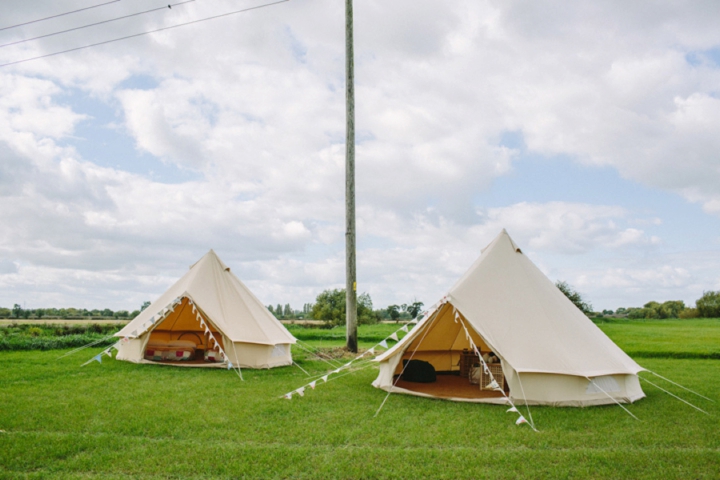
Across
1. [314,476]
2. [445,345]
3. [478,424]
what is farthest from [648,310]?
[314,476]

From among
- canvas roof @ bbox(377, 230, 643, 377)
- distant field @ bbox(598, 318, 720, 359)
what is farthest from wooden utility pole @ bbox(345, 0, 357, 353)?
distant field @ bbox(598, 318, 720, 359)

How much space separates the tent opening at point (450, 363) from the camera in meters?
8.90

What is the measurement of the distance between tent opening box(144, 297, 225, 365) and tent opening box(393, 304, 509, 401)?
4224 millimetres

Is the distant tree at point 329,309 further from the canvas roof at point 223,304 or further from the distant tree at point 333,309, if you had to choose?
the canvas roof at point 223,304

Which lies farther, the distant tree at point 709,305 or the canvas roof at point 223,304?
the distant tree at point 709,305

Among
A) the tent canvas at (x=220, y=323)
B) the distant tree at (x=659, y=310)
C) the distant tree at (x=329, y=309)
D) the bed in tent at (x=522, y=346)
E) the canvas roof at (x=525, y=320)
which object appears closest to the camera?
the bed in tent at (x=522, y=346)

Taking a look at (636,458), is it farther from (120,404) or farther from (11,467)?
(120,404)

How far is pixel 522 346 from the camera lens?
26.2 feet

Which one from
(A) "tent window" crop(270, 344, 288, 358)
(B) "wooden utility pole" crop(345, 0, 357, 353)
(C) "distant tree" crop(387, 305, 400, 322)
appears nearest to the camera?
(A) "tent window" crop(270, 344, 288, 358)

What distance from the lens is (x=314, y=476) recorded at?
15.3 feet

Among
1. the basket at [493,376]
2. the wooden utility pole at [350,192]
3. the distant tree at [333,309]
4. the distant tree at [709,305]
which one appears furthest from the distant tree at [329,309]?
the distant tree at [709,305]

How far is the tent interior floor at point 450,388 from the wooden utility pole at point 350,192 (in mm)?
3645

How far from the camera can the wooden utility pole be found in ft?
43.9

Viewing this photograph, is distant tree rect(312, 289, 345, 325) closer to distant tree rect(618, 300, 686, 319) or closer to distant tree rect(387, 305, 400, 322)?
distant tree rect(387, 305, 400, 322)
